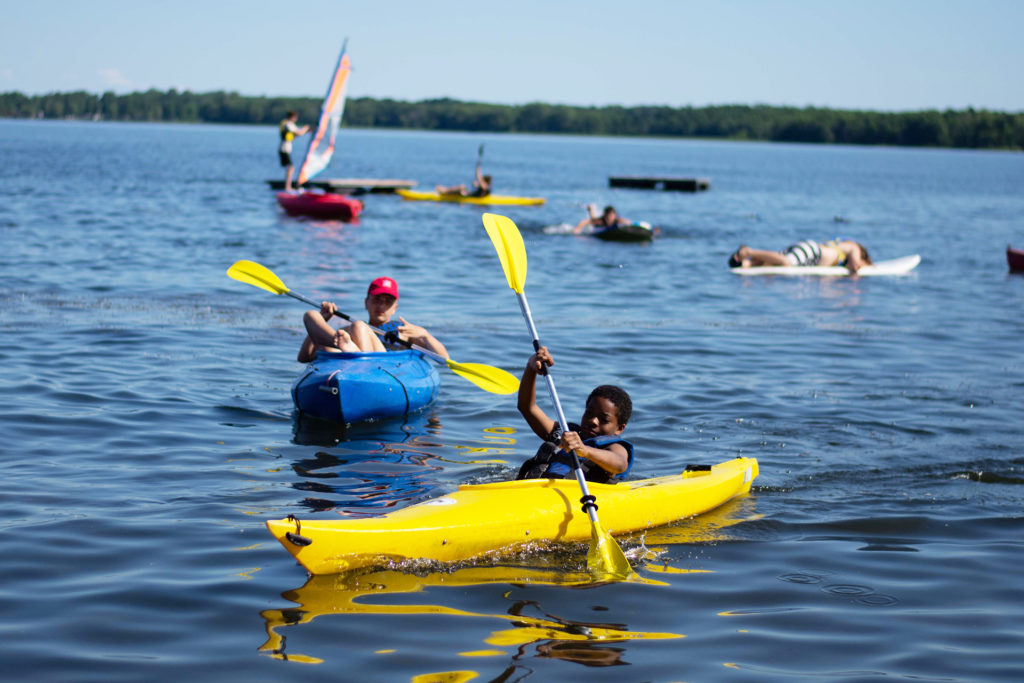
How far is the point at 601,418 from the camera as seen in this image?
6297 millimetres

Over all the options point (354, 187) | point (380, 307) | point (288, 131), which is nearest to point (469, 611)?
point (380, 307)

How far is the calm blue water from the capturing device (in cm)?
454

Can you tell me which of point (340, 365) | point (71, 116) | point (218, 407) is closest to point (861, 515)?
point (340, 365)

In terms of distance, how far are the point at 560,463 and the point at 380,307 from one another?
292 centimetres

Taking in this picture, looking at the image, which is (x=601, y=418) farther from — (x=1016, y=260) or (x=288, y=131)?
(x=288, y=131)

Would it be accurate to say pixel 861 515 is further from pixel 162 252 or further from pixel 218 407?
pixel 162 252

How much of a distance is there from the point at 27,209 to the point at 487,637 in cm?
2247

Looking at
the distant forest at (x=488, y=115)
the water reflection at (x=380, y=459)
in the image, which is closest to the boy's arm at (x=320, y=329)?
the water reflection at (x=380, y=459)

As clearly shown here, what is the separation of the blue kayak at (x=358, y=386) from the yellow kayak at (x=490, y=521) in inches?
95.8

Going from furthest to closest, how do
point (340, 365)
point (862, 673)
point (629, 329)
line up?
1. point (629, 329)
2. point (340, 365)
3. point (862, 673)

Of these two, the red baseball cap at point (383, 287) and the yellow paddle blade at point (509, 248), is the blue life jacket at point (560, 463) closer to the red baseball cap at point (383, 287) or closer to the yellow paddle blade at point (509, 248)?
the yellow paddle blade at point (509, 248)

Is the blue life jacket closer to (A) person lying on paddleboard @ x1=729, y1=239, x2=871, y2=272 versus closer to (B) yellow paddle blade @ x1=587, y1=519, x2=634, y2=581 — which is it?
(B) yellow paddle blade @ x1=587, y1=519, x2=634, y2=581

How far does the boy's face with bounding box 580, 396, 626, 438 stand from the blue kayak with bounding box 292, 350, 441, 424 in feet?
7.57

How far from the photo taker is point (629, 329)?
13.0 metres
